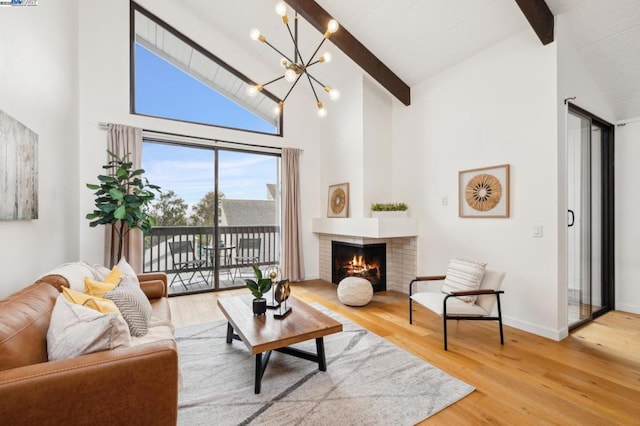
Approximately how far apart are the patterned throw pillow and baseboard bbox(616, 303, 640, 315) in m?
5.27

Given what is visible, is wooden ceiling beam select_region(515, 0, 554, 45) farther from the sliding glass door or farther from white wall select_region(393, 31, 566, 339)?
the sliding glass door

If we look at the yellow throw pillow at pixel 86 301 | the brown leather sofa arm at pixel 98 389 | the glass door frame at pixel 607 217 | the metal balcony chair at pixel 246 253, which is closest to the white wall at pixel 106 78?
the metal balcony chair at pixel 246 253

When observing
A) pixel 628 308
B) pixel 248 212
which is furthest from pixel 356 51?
pixel 628 308

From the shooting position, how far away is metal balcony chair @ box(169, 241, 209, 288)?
479cm

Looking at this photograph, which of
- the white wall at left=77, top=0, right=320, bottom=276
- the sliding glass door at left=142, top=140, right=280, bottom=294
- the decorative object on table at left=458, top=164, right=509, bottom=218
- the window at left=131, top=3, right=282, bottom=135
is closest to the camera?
the decorative object on table at left=458, top=164, right=509, bottom=218

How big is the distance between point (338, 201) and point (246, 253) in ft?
6.21

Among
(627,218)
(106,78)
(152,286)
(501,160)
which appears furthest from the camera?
(106,78)

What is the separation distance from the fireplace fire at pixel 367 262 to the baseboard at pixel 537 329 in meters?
1.87

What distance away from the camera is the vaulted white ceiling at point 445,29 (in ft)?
9.65

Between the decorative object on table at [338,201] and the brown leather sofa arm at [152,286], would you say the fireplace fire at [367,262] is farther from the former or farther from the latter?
the brown leather sofa arm at [152,286]

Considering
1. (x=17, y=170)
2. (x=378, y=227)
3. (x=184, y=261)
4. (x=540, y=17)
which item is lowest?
(x=184, y=261)

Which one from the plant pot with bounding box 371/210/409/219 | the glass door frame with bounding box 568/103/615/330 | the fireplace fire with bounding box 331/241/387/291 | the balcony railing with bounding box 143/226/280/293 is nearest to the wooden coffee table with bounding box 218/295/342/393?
the plant pot with bounding box 371/210/409/219

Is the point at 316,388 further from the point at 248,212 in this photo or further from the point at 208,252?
the point at 248,212

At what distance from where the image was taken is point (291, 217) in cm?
541
